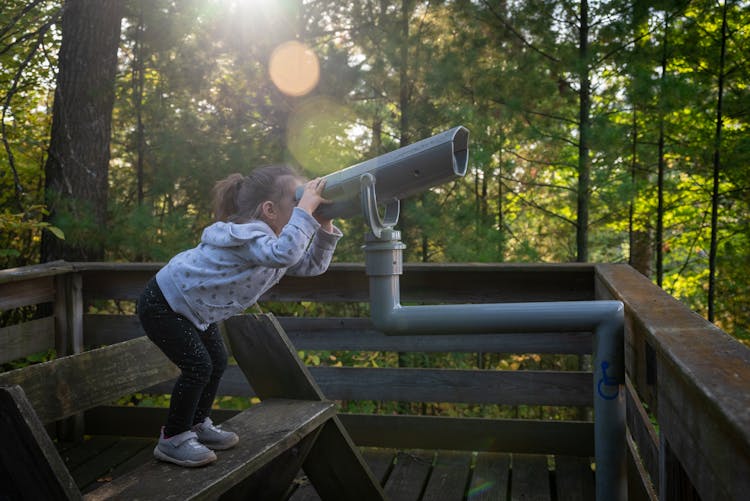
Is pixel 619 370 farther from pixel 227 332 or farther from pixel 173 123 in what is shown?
pixel 173 123

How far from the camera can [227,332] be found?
243 cm

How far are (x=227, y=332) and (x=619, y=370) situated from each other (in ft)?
4.51

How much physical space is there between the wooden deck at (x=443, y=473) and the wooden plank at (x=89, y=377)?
3.46 ft

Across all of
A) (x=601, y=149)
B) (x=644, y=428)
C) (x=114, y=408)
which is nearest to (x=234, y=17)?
(x=601, y=149)

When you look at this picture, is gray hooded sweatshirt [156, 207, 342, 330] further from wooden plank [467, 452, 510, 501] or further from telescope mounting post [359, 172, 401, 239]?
wooden plank [467, 452, 510, 501]

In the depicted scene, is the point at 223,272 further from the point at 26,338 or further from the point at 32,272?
the point at 26,338

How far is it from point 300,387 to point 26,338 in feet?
6.01

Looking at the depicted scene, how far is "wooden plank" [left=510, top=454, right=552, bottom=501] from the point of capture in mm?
2902

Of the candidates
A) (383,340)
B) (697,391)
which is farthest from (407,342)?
(697,391)

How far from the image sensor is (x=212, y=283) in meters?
2.11

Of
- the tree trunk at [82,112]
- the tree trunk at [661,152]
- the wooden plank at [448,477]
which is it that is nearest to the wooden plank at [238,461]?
the wooden plank at [448,477]

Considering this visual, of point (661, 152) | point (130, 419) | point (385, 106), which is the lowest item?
point (130, 419)

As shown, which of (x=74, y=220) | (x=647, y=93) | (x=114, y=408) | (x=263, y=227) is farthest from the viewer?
(x=647, y=93)

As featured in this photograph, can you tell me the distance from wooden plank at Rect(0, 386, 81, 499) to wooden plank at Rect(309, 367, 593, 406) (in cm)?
214
